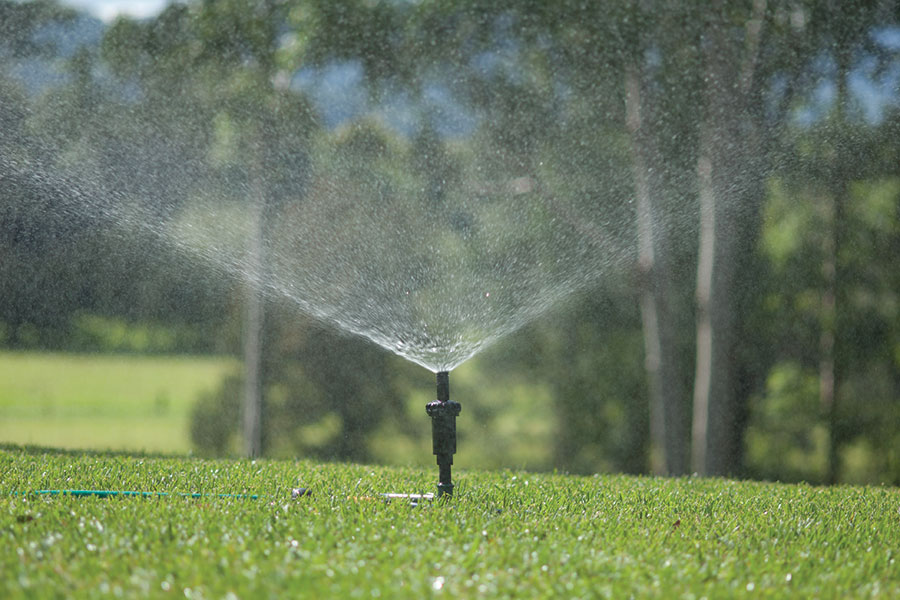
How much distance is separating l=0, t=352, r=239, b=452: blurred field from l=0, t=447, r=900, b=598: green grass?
3.18m

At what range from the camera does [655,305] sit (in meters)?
7.24

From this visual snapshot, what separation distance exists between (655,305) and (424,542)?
15.2 ft

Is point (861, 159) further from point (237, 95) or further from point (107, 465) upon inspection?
point (107, 465)

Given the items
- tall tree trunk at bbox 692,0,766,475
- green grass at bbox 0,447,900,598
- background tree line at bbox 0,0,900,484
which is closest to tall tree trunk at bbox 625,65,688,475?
background tree line at bbox 0,0,900,484

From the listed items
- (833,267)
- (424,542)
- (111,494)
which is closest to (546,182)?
(833,267)

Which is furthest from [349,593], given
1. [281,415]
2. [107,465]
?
[281,415]

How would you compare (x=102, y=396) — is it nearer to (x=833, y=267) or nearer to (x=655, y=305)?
(x=655, y=305)

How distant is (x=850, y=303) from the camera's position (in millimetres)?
7254

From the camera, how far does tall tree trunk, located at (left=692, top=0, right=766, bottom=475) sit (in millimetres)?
6965

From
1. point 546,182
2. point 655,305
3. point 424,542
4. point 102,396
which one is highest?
point 546,182

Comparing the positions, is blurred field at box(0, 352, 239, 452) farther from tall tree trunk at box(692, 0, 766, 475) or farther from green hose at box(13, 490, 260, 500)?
green hose at box(13, 490, 260, 500)

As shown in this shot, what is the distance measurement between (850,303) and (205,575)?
19.7 feet

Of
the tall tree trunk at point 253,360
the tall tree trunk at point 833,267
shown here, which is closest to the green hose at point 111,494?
the tall tree trunk at point 253,360

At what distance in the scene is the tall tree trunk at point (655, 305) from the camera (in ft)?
23.6
